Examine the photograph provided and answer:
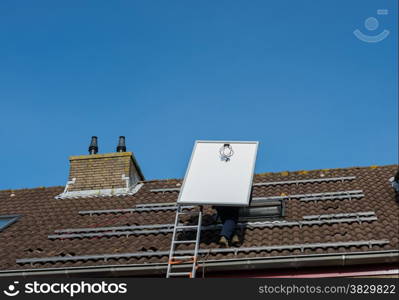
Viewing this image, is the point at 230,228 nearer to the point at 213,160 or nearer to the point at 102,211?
→ the point at 213,160

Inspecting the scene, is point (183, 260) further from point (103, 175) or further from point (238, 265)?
point (103, 175)

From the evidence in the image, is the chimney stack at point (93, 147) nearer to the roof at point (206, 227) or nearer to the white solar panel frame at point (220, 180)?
the roof at point (206, 227)

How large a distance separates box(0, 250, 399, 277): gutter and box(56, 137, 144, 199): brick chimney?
406 cm

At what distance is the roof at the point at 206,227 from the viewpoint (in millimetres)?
10492

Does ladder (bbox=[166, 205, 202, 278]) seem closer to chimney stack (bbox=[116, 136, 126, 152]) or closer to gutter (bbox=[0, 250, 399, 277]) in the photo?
gutter (bbox=[0, 250, 399, 277])

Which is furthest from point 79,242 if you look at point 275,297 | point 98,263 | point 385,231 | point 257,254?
point 385,231

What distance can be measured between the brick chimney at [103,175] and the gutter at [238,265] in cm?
406

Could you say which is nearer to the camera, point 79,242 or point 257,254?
point 257,254

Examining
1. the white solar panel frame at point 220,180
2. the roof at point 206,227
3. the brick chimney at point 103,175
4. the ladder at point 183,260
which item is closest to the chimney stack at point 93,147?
the brick chimney at point 103,175

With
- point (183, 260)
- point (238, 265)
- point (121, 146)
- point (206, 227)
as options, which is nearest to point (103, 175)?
point (121, 146)

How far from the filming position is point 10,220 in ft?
44.9

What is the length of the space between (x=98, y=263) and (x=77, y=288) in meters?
1.63

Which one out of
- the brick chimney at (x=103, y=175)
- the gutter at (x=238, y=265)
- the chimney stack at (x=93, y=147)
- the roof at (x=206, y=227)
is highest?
the chimney stack at (x=93, y=147)

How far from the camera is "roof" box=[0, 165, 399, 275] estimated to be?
1049cm
